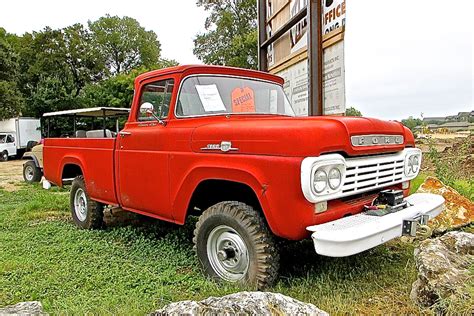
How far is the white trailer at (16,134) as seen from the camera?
2459 centimetres

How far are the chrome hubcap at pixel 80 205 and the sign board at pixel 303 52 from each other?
3566mm

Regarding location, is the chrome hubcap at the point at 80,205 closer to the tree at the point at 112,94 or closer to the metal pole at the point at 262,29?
the metal pole at the point at 262,29

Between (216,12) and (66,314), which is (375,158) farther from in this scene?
(216,12)

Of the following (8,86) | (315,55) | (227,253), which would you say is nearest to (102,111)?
(315,55)

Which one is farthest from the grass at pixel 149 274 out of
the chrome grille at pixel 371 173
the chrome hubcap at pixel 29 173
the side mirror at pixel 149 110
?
the chrome hubcap at pixel 29 173

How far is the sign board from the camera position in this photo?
5.29m

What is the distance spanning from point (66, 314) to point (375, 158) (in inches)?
107

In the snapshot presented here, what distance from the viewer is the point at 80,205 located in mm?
6043

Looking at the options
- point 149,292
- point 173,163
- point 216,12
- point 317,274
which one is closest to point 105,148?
point 173,163

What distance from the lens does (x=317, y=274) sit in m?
3.71

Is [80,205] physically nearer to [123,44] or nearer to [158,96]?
[158,96]

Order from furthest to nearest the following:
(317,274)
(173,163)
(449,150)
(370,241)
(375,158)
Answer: (449,150)
(173,163)
(317,274)
(375,158)
(370,241)

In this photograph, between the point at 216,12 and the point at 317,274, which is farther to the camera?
the point at 216,12

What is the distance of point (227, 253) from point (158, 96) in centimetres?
200
